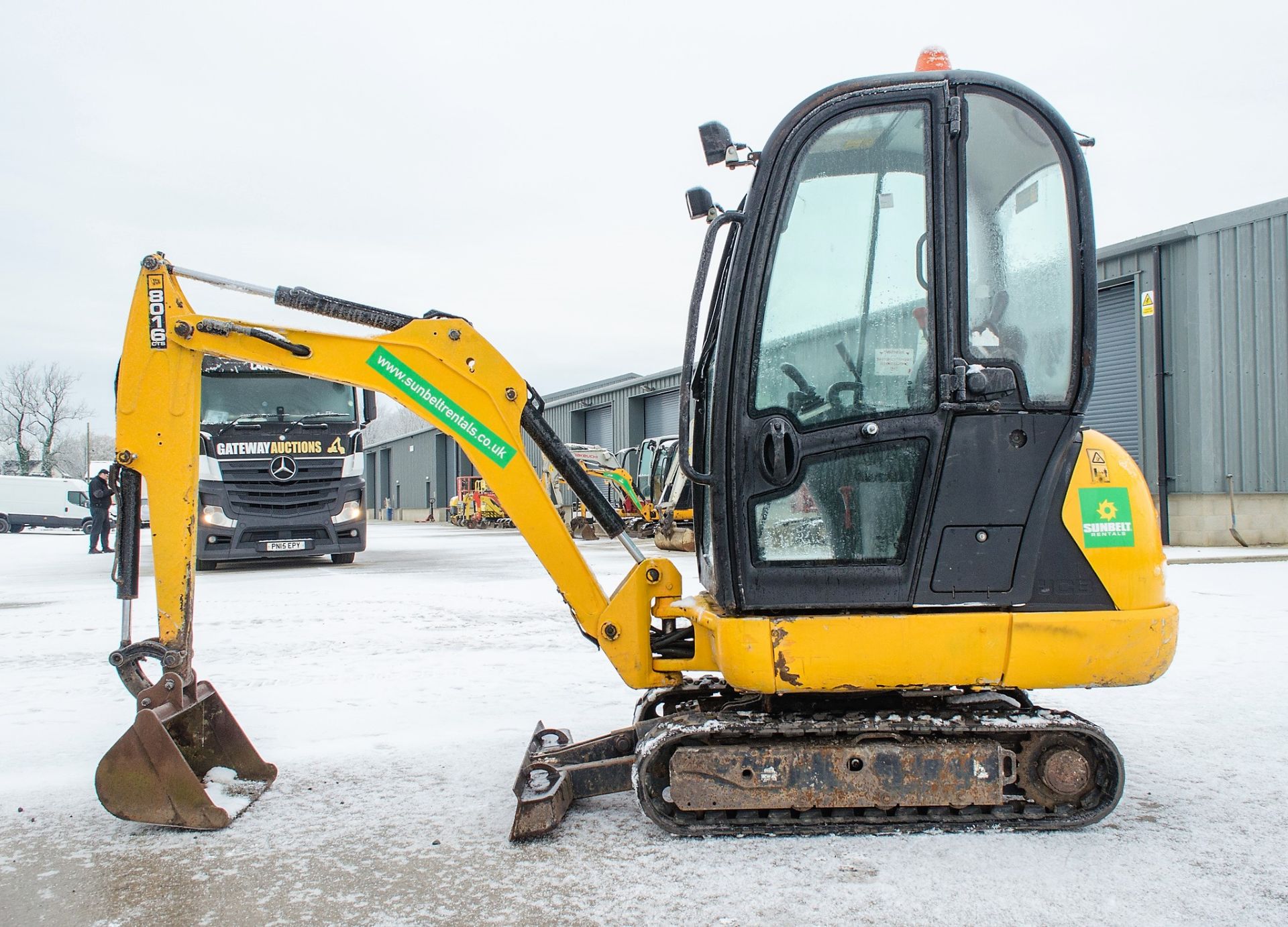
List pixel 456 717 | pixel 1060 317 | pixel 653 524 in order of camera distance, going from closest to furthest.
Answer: pixel 1060 317 → pixel 456 717 → pixel 653 524

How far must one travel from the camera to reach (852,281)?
328cm

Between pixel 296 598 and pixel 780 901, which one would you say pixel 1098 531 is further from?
pixel 296 598

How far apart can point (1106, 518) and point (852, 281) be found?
118 cm

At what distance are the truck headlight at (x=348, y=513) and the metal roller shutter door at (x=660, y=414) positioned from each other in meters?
18.9

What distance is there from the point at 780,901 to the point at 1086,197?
2468 mm

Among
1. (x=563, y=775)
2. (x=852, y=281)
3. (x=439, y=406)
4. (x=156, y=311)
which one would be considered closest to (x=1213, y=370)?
(x=852, y=281)

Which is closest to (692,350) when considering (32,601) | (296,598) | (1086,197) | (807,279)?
(807,279)

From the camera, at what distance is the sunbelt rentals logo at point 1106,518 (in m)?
3.26

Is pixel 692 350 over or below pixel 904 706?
over

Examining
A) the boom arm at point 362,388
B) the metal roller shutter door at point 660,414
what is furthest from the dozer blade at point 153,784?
the metal roller shutter door at point 660,414

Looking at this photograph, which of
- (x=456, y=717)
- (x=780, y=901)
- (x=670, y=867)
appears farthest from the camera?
(x=456, y=717)

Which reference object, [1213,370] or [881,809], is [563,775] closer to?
[881,809]

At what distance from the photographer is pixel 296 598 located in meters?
9.70

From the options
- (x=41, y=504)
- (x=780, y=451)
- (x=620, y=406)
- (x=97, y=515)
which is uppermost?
(x=620, y=406)
